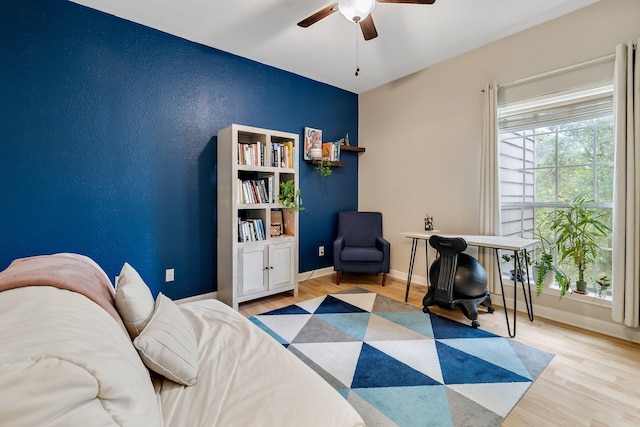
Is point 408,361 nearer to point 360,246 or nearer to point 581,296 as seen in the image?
point 581,296

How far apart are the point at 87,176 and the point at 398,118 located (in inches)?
134

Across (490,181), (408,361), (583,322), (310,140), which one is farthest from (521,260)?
(310,140)

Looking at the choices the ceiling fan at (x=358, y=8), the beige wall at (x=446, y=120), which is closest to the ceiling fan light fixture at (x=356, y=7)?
the ceiling fan at (x=358, y=8)

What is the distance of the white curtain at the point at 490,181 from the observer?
2.85m

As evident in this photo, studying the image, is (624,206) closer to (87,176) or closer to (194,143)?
(194,143)

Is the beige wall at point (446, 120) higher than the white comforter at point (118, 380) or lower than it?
higher

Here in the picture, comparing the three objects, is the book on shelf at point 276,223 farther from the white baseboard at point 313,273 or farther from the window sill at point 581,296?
the window sill at point 581,296

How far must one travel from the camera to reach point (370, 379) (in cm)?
175

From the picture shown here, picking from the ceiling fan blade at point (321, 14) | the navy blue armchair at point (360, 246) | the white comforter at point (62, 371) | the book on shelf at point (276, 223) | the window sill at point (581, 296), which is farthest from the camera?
the navy blue armchair at point (360, 246)

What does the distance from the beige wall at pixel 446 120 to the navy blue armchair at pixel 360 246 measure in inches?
10.8

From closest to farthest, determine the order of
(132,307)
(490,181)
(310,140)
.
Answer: (132,307)
(490,181)
(310,140)

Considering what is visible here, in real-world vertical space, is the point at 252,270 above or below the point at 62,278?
below

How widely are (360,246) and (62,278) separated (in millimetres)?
3242

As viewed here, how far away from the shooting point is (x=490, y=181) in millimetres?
2871
